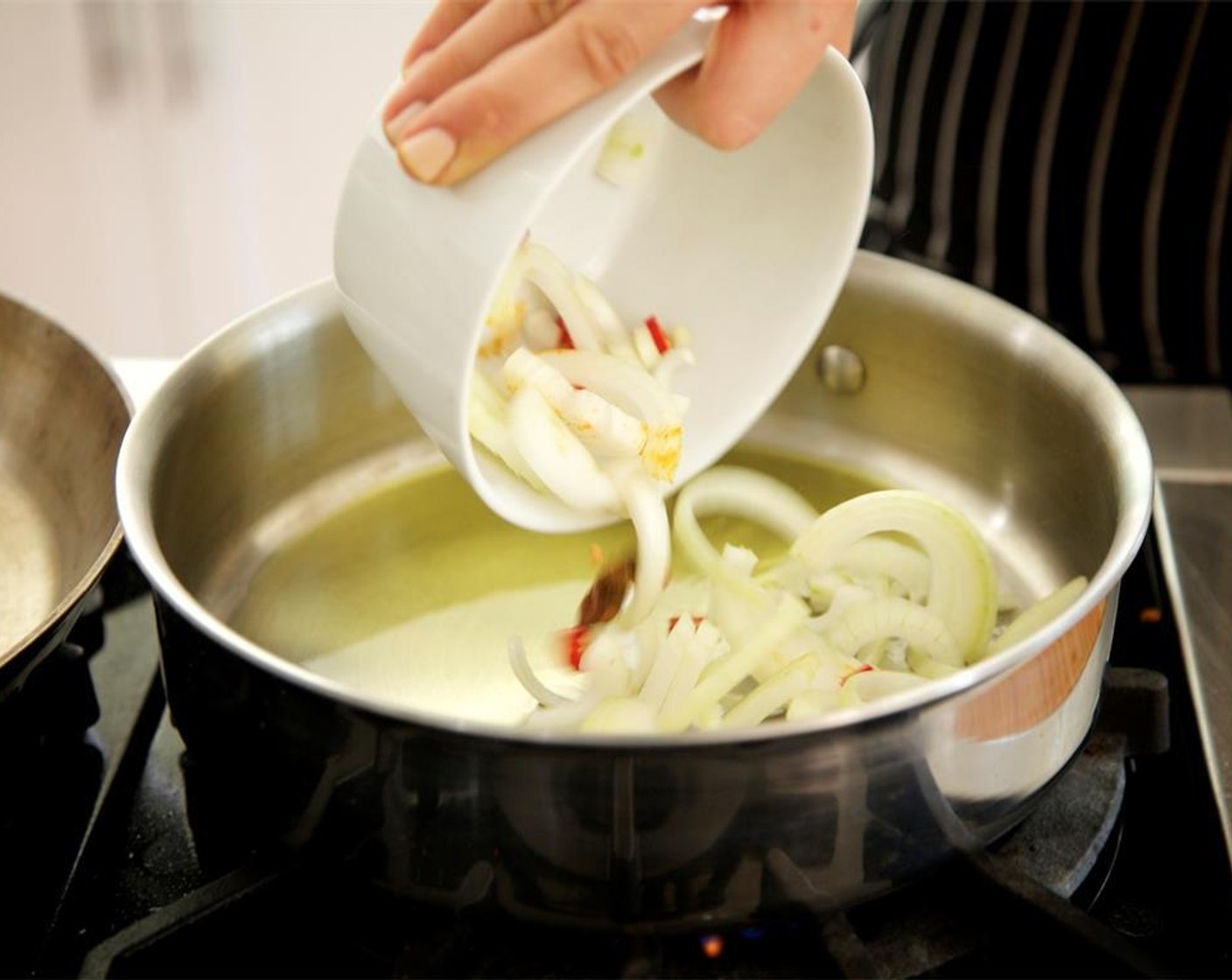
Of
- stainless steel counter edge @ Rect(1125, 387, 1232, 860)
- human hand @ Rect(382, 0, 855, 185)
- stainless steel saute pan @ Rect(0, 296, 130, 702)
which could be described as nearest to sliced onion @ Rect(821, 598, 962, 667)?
stainless steel counter edge @ Rect(1125, 387, 1232, 860)

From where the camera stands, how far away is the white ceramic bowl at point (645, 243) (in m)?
0.59

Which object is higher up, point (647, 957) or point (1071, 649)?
point (1071, 649)

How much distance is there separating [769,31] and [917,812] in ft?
1.05

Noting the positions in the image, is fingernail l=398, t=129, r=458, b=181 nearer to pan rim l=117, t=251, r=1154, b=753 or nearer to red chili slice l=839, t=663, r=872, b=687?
pan rim l=117, t=251, r=1154, b=753

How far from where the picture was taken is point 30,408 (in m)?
0.81

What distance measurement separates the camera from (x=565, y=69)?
56cm

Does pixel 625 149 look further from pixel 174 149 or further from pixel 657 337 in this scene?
pixel 174 149

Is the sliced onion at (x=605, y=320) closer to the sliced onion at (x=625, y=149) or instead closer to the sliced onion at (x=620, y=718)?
the sliced onion at (x=625, y=149)

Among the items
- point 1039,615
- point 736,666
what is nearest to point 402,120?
point 736,666

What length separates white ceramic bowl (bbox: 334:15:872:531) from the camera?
23.1 inches

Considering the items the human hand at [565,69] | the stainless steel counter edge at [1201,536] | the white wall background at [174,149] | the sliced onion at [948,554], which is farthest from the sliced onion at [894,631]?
the white wall background at [174,149]

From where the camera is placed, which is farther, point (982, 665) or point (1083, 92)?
point (1083, 92)

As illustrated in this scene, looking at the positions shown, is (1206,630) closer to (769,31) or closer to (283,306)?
(769,31)

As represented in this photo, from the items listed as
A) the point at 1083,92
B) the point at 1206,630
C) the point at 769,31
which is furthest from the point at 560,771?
the point at 1083,92
